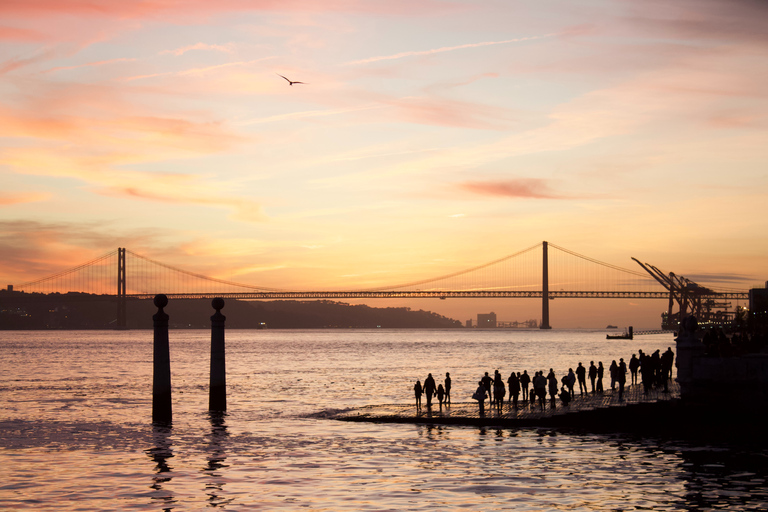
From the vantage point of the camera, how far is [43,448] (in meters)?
24.6

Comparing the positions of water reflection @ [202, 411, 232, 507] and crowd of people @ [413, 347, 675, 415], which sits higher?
crowd of people @ [413, 347, 675, 415]

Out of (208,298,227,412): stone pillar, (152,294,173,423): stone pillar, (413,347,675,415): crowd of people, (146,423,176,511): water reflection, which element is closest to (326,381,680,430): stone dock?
(413,347,675,415): crowd of people

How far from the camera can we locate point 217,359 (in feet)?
98.1

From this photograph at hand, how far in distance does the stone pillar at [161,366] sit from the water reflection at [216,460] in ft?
5.94

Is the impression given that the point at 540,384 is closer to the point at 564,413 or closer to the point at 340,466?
the point at 564,413

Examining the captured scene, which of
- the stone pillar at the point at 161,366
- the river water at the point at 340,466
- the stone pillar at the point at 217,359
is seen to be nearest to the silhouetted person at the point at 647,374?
the river water at the point at 340,466

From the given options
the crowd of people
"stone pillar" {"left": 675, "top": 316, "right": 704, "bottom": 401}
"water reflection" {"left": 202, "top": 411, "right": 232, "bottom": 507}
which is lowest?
"water reflection" {"left": 202, "top": 411, "right": 232, "bottom": 507}

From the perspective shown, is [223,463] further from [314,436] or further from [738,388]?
[738,388]

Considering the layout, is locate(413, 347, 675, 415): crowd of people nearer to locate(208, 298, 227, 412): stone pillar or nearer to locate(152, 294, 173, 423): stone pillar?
locate(208, 298, 227, 412): stone pillar

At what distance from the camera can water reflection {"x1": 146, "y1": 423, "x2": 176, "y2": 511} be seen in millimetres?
16953

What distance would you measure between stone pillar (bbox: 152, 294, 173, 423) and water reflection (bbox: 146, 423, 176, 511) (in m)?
0.43

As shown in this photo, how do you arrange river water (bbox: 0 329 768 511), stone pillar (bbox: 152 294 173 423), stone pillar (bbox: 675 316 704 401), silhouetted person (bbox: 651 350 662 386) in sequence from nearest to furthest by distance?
river water (bbox: 0 329 768 511), stone pillar (bbox: 675 316 704 401), stone pillar (bbox: 152 294 173 423), silhouetted person (bbox: 651 350 662 386)

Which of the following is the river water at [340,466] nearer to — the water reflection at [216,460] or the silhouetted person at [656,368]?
the water reflection at [216,460]

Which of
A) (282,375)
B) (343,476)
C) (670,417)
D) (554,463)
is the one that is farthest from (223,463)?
(282,375)
